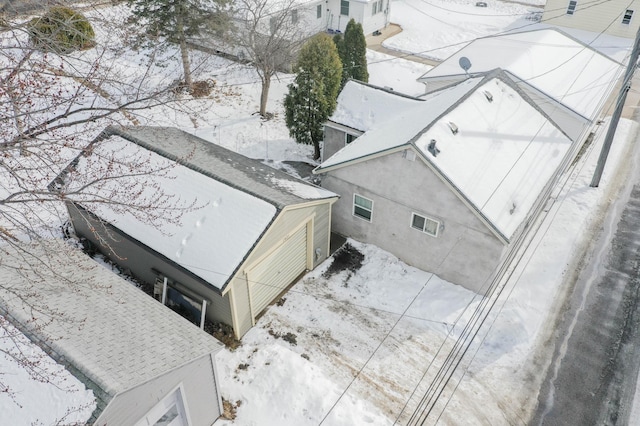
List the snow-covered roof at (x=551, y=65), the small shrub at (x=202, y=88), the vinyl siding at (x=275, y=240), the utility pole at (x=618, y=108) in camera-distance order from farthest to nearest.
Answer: the small shrub at (x=202, y=88) → the snow-covered roof at (x=551, y=65) → the utility pole at (x=618, y=108) → the vinyl siding at (x=275, y=240)

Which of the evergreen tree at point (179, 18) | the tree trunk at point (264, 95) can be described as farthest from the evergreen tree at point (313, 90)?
the evergreen tree at point (179, 18)

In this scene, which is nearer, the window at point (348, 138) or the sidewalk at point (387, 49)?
the window at point (348, 138)

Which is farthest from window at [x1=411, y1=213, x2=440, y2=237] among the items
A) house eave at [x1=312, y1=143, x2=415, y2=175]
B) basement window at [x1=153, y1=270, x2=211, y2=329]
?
basement window at [x1=153, y1=270, x2=211, y2=329]

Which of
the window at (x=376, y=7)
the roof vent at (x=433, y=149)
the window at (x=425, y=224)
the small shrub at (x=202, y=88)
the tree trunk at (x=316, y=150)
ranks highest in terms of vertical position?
the window at (x=376, y=7)

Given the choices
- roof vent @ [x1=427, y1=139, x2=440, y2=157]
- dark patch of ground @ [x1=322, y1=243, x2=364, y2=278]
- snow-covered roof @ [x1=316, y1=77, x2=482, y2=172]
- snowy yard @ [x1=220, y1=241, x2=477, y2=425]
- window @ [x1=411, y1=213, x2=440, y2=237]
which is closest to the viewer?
snowy yard @ [x1=220, y1=241, x2=477, y2=425]

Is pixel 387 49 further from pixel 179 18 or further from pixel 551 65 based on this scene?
pixel 179 18

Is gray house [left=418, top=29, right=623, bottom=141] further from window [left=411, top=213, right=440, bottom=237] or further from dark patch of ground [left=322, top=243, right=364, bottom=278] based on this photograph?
dark patch of ground [left=322, top=243, right=364, bottom=278]

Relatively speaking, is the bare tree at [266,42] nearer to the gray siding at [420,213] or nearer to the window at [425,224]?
the gray siding at [420,213]
